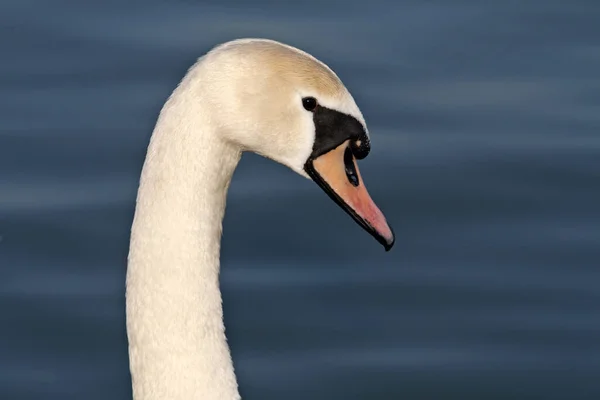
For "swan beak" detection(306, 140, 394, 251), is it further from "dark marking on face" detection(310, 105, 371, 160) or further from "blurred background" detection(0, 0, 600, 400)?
"blurred background" detection(0, 0, 600, 400)

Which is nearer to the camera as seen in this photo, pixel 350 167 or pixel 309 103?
pixel 309 103

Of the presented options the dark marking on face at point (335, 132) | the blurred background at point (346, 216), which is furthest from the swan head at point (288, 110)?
the blurred background at point (346, 216)

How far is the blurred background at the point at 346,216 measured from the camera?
7434 mm

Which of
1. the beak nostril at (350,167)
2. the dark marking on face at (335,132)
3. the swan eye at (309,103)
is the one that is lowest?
the beak nostril at (350,167)

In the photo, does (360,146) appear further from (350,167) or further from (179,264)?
(179,264)

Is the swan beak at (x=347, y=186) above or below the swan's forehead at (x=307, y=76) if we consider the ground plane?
below

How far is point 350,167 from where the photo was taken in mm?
5332

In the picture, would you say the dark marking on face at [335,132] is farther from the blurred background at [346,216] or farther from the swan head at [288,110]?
the blurred background at [346,216]

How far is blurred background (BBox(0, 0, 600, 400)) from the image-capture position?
7.43 meters

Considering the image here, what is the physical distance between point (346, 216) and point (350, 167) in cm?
282

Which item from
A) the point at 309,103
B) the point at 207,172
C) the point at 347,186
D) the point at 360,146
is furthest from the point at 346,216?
the point at 207,172

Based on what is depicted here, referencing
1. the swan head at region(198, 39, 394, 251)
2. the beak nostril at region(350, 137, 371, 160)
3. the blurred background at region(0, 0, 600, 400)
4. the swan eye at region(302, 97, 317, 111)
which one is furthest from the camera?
the blurred background at region(0, 0, 600, 400)

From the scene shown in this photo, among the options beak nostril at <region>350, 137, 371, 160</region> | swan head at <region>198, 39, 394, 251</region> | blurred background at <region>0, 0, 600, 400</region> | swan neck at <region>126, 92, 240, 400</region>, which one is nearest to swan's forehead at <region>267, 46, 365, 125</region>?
swan head at <region>198, 39, 394, 251</region>

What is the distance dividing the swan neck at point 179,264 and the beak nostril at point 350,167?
16.4 inches
